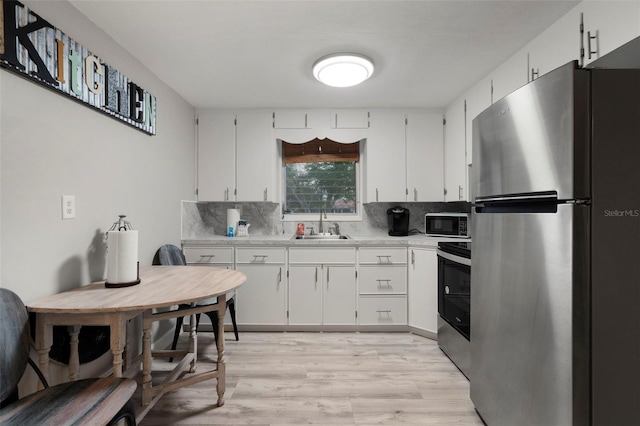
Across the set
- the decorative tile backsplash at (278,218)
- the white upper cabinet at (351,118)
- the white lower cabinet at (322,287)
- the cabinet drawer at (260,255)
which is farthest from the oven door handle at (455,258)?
the white upper cabinet at (351,118)

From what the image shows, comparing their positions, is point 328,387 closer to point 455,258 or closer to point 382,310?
Result: point 382,310

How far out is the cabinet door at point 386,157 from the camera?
339 cm

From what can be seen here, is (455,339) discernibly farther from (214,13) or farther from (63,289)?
(214,13)

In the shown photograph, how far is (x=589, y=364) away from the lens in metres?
1.14

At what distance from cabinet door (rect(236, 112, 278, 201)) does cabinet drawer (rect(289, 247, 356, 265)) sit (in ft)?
2.36

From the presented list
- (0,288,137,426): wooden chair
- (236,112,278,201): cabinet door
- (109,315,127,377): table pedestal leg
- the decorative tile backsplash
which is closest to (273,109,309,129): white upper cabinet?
(236,112,278,201): cabinet door

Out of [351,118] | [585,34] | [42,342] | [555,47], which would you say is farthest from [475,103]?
[42,342]

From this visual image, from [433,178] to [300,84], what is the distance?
1776 mm

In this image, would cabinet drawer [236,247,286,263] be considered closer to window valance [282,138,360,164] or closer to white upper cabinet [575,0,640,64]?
window valance [282,138,360,164]

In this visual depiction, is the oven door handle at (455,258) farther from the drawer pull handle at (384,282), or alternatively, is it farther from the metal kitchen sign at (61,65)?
the metal kitchen sign at (61,65)

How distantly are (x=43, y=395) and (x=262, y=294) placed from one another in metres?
1.99

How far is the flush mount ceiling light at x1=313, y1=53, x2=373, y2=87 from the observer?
7.15 feet

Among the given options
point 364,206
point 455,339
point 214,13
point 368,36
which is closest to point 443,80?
point 368,36

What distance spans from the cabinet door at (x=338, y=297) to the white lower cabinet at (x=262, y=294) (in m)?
0.43
